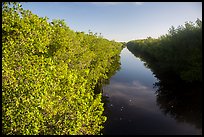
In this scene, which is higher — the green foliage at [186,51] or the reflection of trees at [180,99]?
the green foliage at [186,51]

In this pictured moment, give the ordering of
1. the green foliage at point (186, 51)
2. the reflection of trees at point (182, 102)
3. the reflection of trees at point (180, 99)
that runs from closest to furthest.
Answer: the reflection of trees at point (182, 102), the reflection of trees at point (180, 99), the green foliage at point (186, 51)

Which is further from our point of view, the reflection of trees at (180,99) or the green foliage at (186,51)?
the green foliage at (186,51)

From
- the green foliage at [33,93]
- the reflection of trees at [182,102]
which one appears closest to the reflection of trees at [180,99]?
the reflection of trees at [182,102]

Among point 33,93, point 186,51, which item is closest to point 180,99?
point 186,51

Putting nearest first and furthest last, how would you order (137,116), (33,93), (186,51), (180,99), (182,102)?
(33,93), (137,116), (182,102), (180,99), (186,51)

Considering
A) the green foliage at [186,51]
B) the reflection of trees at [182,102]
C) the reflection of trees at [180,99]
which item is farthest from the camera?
the green foliage at [186,51]

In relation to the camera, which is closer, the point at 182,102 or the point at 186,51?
the point at 182,102

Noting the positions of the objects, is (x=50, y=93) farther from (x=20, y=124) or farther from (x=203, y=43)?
(x=203, y=43)

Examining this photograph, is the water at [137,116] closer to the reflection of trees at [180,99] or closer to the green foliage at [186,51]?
the reflection of trees at [180,99]

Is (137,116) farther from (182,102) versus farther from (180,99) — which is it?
(180,99)

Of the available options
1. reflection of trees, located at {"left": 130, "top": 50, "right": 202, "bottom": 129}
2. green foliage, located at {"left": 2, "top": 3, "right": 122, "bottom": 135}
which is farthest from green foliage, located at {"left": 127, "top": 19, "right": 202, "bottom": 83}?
green foliage, located at {"left": 2, "top": 3, "right": 122, "bottom": 135}

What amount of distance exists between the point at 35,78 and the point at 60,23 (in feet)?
52.4

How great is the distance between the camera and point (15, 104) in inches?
700

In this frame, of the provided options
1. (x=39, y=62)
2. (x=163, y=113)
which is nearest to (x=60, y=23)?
(x=39, y=62)
